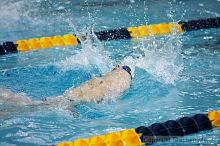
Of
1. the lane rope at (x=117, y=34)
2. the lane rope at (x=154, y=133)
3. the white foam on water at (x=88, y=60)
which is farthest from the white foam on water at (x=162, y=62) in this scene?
the lane rope at (x=154, y=133)

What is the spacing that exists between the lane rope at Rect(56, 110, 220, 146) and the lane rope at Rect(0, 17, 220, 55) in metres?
3.35

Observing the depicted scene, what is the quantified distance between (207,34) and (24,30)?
3.42 meters

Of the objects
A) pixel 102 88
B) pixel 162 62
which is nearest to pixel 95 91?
pixel 102 88

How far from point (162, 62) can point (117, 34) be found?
1.78 meters

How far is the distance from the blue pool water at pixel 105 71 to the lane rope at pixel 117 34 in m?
0.18

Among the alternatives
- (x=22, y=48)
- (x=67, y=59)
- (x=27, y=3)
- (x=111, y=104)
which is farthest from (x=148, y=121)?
(x=27, y=3)

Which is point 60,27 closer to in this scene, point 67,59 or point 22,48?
point 22,48

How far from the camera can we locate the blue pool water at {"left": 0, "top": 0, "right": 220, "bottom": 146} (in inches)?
146

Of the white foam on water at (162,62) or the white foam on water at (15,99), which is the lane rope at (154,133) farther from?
the white foam on water at (162,62)

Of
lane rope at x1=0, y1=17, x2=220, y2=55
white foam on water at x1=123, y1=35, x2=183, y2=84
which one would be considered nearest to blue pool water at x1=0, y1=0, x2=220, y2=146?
white foam on water at x1=123, y1=35, x2=183, y2=84

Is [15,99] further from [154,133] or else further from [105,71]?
[105,71]

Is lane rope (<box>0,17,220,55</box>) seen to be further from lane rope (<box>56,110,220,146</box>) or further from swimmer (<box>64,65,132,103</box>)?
lane rope (<box>56,110,220,146</box>)

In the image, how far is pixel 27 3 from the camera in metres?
9.45

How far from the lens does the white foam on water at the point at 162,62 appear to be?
4.98 m
